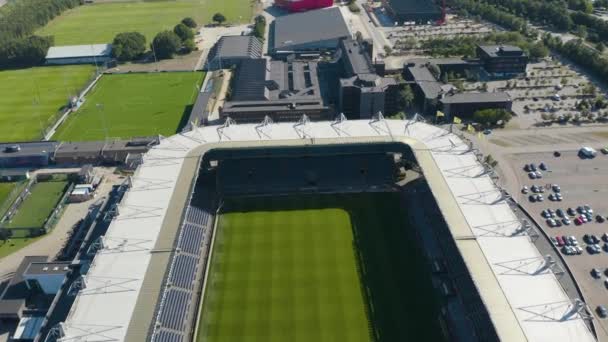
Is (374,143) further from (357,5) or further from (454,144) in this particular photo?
(357,5)

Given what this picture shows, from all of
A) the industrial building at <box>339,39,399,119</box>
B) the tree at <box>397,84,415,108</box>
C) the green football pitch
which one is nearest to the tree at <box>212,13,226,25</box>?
the industrial building at <box>339,39,399,119</box>

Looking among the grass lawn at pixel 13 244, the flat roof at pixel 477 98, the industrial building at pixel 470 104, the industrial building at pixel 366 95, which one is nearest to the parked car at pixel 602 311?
the industrial building at pixel 470 104

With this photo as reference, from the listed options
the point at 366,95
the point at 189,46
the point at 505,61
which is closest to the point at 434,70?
the point at 505,61

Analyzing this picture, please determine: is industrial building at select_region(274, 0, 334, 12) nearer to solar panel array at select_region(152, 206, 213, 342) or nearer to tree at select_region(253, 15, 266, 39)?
tree at select_region(253, 15, 266, 39)

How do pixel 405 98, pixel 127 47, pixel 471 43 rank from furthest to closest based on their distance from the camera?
pixel 127 47
pixel 471 43
pixel 405 98

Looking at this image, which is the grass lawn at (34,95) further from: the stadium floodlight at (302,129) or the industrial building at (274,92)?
the stadium floodlight at (302,129)

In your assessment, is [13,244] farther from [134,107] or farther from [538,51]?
[538,51]
